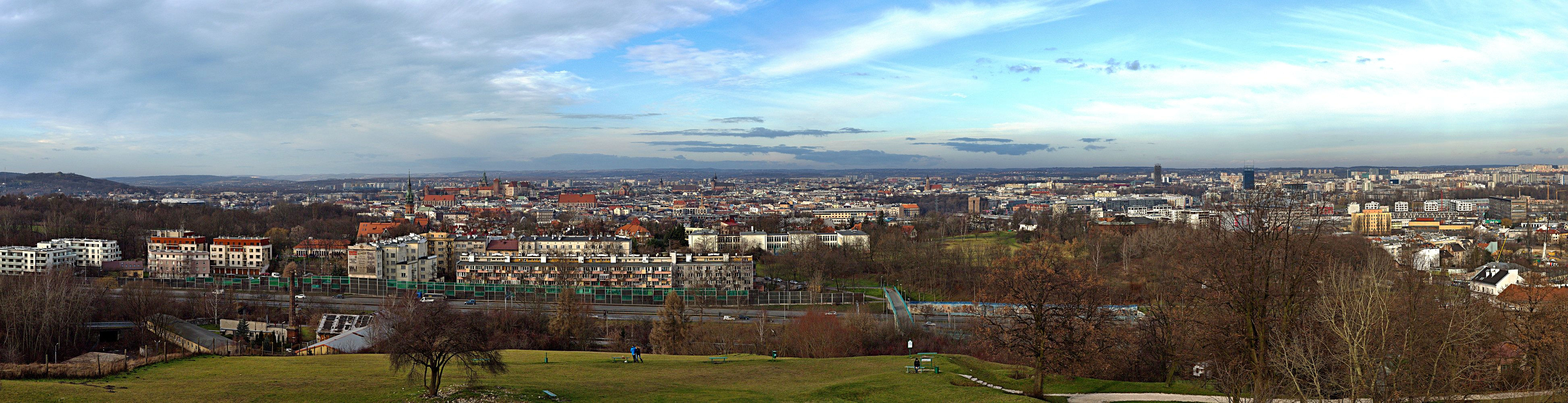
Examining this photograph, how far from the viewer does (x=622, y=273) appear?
51344 mm

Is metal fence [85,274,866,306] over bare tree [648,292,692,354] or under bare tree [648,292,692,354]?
under

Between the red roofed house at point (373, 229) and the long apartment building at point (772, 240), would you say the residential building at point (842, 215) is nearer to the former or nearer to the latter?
the long apartment building at point (772, 240)

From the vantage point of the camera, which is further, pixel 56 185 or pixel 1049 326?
pixel 56 185

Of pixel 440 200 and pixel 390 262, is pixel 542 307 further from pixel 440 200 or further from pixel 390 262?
pixel 440 200

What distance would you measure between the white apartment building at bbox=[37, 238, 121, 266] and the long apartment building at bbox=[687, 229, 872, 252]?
3924 centimetres

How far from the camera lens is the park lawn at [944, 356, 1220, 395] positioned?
64.3ft

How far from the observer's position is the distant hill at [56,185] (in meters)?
173

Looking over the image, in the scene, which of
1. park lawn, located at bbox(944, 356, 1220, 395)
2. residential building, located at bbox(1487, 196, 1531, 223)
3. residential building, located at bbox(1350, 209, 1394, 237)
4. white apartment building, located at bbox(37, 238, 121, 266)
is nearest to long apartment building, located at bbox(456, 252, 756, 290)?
white apartment building, located at bbox(37, 238, 121, 266)

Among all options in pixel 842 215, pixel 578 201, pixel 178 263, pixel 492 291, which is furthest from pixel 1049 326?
pixel 578 201

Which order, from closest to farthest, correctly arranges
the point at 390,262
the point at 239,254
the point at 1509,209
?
the point at 390,262 → the point at 239,254 → the point at 1509,209

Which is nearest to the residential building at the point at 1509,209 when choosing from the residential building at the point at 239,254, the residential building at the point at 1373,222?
the residential building at the point at 1373,222

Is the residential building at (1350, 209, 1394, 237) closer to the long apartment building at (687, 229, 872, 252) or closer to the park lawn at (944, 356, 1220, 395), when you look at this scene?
the long apartment building at (687, 229, 872, 252)

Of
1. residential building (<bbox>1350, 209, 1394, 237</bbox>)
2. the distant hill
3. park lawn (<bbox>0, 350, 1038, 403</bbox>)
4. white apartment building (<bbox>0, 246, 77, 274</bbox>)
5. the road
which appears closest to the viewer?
park lawn (<bbox>0, 350, 1038, 403</bbox>)

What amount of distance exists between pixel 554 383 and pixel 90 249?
5872cm
